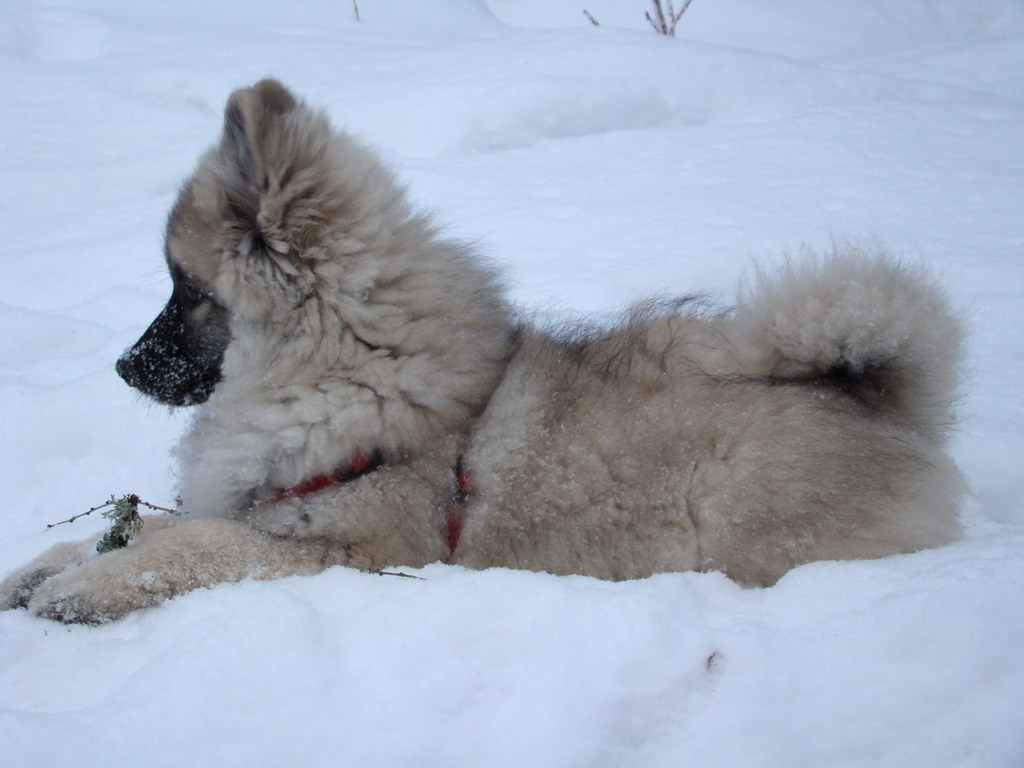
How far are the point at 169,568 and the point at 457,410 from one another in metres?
0.96

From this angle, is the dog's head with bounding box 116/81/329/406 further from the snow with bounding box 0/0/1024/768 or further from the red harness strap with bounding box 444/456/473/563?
the red harness strap with bounding box 444/456/473/563

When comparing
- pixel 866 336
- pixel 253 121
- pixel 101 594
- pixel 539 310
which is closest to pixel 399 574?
pixel 101 594

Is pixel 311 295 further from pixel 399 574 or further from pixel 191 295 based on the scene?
pixel 399 574

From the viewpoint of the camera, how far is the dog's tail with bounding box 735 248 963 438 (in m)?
2.14

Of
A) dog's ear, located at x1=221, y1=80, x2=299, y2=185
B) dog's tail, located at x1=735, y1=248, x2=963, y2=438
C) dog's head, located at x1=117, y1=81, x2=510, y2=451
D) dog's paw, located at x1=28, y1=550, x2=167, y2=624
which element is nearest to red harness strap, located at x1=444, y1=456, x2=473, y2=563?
dog's head, located at x1=117, y1=81, x2=510, y2=451

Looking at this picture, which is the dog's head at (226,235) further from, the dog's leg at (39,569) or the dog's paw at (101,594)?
the dog's paw at (101,594)

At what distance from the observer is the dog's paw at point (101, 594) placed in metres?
1.89

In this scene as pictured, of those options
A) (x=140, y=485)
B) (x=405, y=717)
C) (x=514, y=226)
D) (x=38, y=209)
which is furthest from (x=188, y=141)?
(x=405, y=717)

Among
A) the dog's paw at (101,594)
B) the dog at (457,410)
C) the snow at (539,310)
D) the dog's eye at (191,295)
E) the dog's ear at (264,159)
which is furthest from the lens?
the dog's eye at (191,295)

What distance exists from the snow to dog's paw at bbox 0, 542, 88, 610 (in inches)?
10.0

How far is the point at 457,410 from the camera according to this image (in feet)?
7.72

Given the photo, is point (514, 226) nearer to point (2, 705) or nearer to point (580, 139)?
point (580, 139)

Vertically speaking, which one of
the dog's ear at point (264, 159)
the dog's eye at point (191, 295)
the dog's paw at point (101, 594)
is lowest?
the dog's paw at point (101, 594)

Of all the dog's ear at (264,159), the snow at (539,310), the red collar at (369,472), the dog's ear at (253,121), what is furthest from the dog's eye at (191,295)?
the snow at (539,310)
